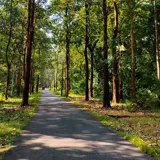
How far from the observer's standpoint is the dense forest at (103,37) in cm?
1906

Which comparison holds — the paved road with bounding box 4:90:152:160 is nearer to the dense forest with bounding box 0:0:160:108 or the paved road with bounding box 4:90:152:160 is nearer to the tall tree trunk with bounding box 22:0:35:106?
the dense forest with bounding box 0:0:160:108

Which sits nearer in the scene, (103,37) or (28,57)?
(28,57)

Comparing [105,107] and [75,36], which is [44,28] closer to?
[75,36]

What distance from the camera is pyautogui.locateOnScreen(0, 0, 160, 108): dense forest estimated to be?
19.1 meters

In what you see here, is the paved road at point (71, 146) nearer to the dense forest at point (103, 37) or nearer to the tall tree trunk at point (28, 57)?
the dense forest at point (103, 37)

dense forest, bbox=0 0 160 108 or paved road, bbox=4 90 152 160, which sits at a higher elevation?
dense forest, bbox=0 0 160 108

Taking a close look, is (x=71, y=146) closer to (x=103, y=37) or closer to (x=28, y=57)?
(x=28, y=57)

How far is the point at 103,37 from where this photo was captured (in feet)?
77.7

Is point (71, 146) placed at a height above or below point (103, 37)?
below

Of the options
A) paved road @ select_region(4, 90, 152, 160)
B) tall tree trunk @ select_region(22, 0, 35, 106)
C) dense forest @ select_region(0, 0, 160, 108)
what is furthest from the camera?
tall tree trunk @ select_region(22, 0, 35, 106)

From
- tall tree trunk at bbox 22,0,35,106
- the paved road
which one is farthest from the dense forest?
the paved road

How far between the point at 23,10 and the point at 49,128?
69.1ft

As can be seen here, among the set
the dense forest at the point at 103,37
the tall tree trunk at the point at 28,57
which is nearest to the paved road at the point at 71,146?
the dense forest at the point at 103,37

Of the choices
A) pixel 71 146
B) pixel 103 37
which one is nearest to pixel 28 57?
pixel 103 37
